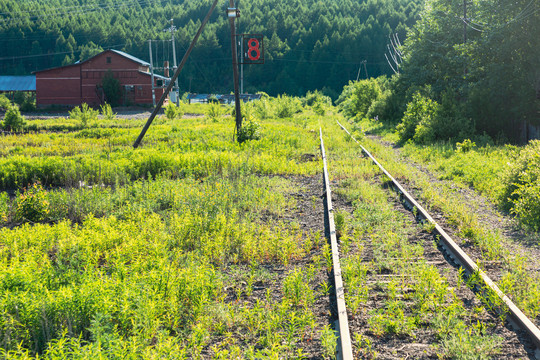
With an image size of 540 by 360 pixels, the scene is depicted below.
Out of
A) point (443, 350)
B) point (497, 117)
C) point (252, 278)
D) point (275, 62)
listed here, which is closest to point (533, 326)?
point (443, 350)

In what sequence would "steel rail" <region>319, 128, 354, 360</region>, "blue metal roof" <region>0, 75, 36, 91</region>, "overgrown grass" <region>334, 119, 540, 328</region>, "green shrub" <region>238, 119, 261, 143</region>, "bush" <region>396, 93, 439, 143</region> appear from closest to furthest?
"steel rail" <region>319, 128, 354, 360</region>, "overgrown grass" <region>334, 119, 540, 328</region>, "green shrub" <region>238, 119, 261, 143</region>, "bush" <region>396, 93, 439, 143</region>, "blue metal roof" <region>0, 75, 36, 91</region>

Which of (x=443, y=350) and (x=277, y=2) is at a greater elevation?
(x=277, y=2)

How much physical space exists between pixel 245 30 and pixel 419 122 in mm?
134999

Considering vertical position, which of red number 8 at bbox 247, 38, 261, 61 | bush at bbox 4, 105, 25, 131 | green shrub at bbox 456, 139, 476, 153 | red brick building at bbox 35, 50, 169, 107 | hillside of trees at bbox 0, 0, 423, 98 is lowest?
green shrub at bbox 456, 139, 476, 153

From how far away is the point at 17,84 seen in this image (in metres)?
80.8

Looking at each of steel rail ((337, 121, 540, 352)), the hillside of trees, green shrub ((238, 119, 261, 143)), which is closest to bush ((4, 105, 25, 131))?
green shrub ((238, 119, 261, 143))

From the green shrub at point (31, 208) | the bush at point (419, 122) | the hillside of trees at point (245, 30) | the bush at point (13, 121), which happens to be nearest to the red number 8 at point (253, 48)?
the bush at point (419, 122)

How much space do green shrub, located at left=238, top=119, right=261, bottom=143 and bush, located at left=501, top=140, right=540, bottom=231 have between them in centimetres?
1053

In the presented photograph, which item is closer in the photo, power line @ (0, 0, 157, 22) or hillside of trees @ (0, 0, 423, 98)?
hillside of trees @ (0, 0, 423, 98)

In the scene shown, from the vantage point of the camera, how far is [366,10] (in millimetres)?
148125

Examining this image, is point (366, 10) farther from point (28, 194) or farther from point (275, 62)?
point (28, 194)

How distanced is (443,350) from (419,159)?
1214 cm

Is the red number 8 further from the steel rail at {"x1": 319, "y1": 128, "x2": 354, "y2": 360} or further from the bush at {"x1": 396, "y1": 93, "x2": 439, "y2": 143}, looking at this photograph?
the steel rail at {"x1": 319, "y1": 128, "x2": 354, "y2": 360}

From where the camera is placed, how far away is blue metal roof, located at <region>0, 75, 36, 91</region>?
79.4 metres
